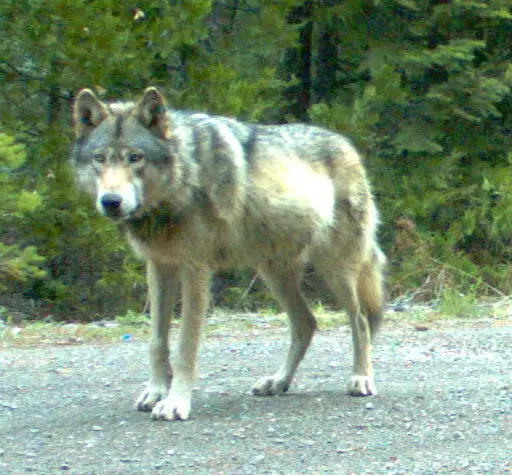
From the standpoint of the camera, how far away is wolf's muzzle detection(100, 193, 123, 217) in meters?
5.21

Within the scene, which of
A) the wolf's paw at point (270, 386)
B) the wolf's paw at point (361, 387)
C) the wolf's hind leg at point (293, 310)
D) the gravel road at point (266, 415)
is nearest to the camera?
the gravel road at point (266, 415)

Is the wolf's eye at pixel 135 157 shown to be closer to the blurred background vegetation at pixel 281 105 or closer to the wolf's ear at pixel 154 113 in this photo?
the wolf's ear at pixel 154 113

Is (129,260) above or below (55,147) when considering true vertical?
below

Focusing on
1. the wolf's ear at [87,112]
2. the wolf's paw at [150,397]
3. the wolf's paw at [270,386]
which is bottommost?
the wolf's paw at [270,386]

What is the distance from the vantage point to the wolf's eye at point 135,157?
5402 millimetres

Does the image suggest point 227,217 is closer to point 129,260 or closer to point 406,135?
point 129,260

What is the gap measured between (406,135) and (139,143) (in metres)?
6.81

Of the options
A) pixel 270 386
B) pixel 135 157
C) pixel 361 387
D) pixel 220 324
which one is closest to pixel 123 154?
pixel 135 157

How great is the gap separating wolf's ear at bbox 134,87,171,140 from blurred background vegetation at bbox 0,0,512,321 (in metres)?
4.98

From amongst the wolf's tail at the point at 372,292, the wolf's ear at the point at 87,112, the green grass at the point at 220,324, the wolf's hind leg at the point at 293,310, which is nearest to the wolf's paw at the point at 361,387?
the wolf's hind leg at the point at 293,310

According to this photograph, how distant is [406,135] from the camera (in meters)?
11.9

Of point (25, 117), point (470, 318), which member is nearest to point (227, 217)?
point (470, 318)

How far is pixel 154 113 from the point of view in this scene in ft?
18.3

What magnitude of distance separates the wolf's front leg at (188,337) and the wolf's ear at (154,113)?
0.74 meters
